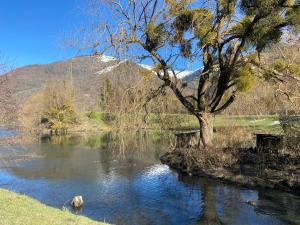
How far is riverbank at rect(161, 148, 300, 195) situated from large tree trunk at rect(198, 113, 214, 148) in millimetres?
701

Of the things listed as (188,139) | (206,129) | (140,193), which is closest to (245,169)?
(206,129)

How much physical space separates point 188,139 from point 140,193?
22.2 feet

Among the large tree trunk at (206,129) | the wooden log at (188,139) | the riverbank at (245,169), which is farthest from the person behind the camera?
the wooden log at (188,139)

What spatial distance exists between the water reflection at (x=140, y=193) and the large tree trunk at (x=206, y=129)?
214cm

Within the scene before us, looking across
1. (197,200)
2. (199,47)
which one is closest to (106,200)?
(197,200)

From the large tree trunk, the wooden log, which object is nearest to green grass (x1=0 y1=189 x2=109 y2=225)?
the large tree trunk

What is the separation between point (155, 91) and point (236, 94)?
390 centimetres

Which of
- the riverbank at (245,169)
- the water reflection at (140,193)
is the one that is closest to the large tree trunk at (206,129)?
the riverbank at (245,169)

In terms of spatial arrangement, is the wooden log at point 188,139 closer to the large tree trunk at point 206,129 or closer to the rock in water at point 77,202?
the large tree trunk at point 206,129

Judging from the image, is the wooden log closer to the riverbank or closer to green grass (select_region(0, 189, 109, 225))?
the riverbank

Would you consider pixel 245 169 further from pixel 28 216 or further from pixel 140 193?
pixel 28 216

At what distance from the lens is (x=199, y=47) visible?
1777cm

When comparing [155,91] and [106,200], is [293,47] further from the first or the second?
[106,200]

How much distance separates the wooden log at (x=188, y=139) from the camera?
2208cm
